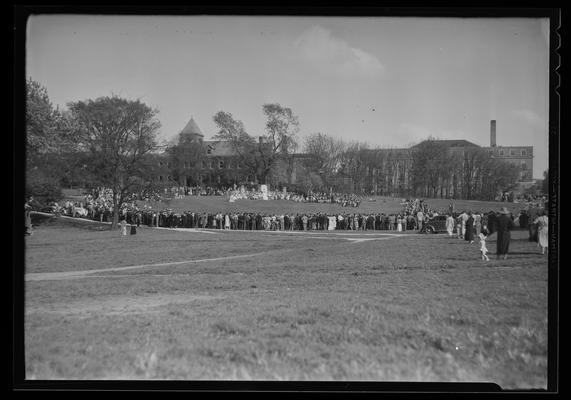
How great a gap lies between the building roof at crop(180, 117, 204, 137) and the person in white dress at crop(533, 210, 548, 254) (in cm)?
522

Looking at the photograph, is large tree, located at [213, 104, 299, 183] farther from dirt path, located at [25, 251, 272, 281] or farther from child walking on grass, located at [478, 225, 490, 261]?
child walking on grass, located at [478, 225, 490, 261]

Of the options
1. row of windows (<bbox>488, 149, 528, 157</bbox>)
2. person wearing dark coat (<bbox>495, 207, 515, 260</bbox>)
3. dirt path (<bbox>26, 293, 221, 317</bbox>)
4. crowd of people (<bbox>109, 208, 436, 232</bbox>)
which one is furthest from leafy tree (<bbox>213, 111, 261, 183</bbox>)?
person wearing dark coat (<bbox>495, 207, 515, 260</bbox>)

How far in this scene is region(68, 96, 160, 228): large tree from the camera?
7492mm

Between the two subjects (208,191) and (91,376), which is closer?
(91,376)

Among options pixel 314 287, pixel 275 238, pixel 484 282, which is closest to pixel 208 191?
pixel 275 238

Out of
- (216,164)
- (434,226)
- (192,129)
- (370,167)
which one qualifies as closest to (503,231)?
(434,226)

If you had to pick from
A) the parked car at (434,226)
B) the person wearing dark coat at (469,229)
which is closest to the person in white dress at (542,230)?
the person wearing dark coat at (469,229)

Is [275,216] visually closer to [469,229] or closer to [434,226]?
[434,226]

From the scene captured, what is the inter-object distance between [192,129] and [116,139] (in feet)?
6.42

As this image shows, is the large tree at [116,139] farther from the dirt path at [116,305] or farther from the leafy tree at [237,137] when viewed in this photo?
the dirt path at [116,305]

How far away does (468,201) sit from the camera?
8.73m

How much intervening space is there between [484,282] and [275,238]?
370 cm

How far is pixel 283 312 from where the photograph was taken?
6.66 metres
